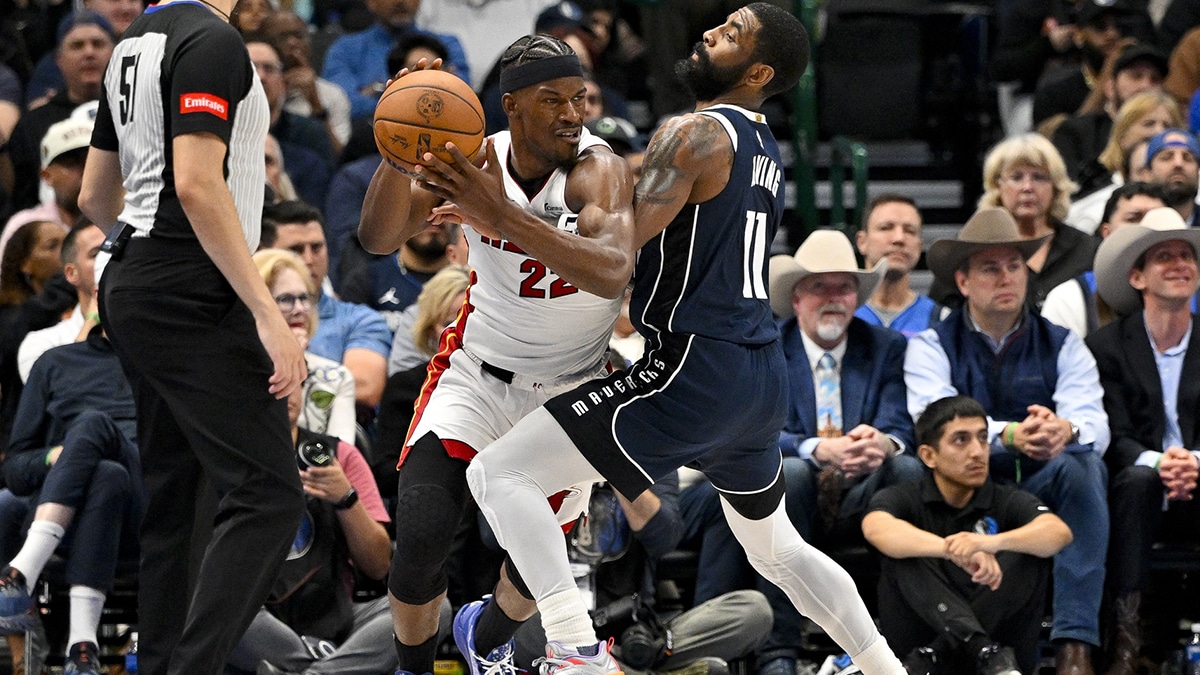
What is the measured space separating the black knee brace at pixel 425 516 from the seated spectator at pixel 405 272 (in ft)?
10.7

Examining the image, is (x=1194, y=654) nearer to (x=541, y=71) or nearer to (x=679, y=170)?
(x=679, y=170)

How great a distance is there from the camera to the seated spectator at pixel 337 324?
7375mm

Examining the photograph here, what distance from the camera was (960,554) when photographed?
6.35m

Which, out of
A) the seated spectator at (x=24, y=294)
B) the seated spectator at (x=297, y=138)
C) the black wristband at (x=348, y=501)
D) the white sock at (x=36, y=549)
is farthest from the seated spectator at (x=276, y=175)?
the white sock at (x=36, y=549)

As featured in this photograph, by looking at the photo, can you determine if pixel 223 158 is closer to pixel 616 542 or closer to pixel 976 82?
pixel 616 542

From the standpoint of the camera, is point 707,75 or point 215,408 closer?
point 215,408

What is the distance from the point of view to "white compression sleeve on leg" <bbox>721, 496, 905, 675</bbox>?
197 inches

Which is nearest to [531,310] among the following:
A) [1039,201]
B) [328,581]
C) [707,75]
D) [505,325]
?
[505,325]

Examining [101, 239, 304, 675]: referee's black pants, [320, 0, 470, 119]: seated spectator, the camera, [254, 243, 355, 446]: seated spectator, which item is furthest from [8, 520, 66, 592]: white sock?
[320, 0, 470, 119]: seated spectator

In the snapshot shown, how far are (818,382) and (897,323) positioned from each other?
3.15 feet

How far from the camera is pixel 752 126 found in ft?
15.7

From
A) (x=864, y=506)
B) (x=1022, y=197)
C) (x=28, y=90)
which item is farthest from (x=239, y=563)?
(x=28, y=90)

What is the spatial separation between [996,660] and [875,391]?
1421 mm

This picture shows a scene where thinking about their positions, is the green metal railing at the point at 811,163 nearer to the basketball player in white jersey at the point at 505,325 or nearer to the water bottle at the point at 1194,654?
the water bottle at the point at 1194,654
